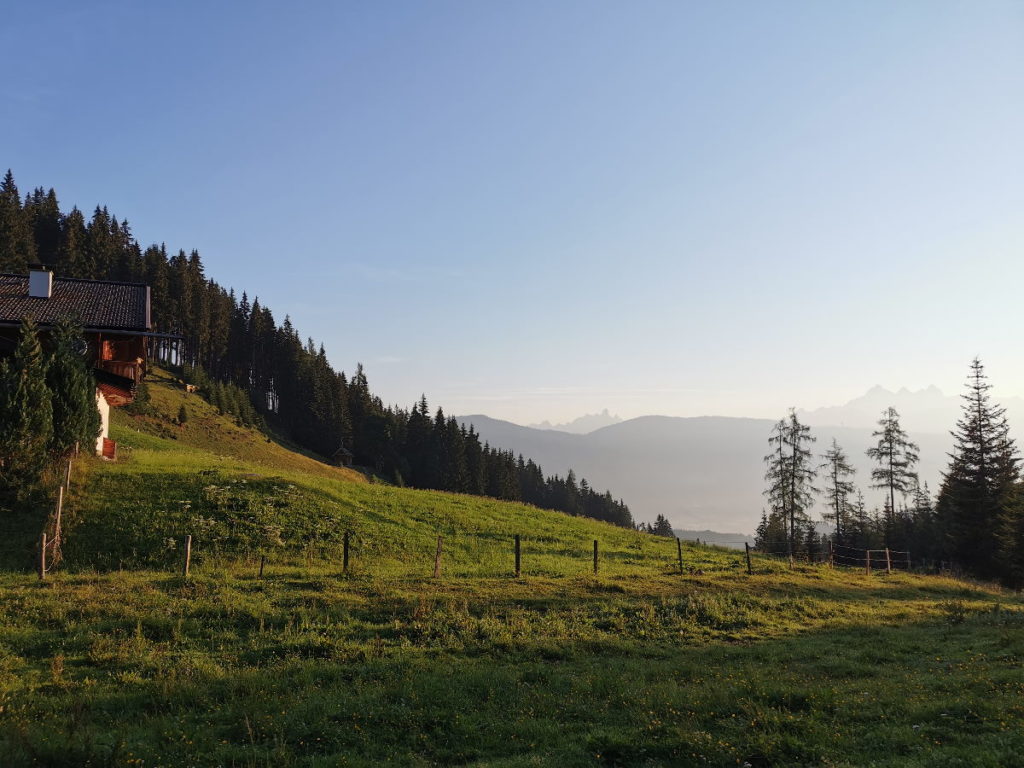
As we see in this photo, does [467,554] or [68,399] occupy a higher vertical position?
[68,399]

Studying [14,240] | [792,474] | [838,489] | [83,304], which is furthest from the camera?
[14,240]

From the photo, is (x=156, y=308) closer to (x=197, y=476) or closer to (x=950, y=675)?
(x=197, y=476)

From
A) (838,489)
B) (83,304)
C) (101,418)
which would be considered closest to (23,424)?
(101,418)

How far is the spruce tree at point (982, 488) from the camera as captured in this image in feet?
143

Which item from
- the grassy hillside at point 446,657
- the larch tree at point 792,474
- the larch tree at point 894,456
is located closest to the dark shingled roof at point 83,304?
the grassy hillside at point 446,657

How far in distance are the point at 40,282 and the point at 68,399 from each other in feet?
49.1

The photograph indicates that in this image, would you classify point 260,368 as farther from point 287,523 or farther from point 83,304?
point 287,523

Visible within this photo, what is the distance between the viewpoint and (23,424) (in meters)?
26.2

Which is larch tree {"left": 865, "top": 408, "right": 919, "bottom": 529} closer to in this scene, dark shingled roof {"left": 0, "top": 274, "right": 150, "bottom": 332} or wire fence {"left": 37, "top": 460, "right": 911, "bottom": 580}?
wire fence {"left": 37, "top": 460, "right": 911, "bottom": 580}

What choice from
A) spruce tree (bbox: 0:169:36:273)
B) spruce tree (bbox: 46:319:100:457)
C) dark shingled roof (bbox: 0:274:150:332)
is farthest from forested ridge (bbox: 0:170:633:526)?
spruce tree (bbox: 46:319:100:457)

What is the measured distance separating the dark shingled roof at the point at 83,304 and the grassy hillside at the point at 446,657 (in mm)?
11065

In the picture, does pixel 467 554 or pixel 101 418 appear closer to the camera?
pixel 467 554

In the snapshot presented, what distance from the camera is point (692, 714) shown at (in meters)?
10.3

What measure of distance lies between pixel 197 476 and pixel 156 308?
71.9 m
